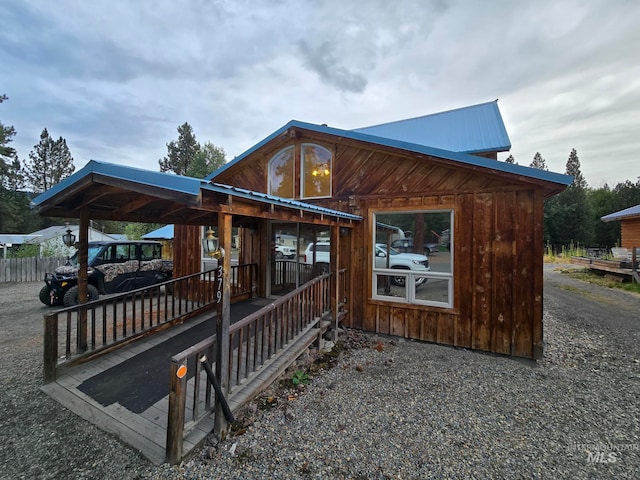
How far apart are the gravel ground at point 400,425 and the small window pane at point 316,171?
369 centimetres

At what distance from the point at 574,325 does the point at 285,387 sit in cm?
736

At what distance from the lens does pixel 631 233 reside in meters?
14.7

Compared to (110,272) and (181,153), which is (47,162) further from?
(110,272)

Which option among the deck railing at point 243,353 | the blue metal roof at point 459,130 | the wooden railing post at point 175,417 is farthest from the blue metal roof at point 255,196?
the blue metal roof at point 459,130

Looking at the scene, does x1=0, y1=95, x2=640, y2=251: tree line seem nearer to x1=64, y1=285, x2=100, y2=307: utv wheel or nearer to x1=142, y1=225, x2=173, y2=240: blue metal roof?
x1=142, y1=225, x2=173, y2=240: blue metal roof

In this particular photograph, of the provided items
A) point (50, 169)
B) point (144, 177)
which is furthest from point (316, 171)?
point (50, 169)

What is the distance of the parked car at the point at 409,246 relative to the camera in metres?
5.21

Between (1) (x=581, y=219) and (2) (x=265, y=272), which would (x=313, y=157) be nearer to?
(2) (x=265, y=272)

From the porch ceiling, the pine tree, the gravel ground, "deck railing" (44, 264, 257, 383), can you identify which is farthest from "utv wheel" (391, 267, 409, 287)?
the pine tree

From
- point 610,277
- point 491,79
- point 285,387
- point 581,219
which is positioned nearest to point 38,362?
point 285,387

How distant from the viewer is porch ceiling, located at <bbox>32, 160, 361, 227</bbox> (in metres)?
2.22

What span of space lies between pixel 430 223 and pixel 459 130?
4273 millimetres

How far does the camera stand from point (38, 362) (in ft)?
13.2

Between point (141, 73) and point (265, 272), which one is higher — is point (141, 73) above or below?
above
